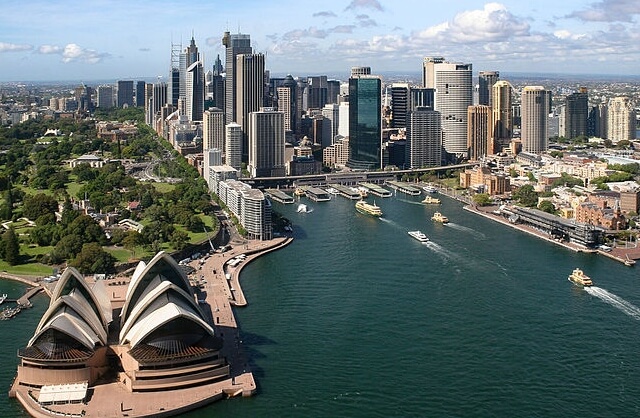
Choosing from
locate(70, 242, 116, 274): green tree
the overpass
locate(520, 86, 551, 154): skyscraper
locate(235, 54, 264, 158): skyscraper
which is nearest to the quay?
the overpass

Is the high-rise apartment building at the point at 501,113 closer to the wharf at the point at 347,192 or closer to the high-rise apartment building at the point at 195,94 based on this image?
the wharf at the point at 347,192

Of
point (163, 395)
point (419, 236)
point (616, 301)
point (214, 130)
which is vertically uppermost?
point (214, 130)

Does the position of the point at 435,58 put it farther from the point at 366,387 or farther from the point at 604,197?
the point at 366,387

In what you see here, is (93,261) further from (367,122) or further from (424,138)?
(424,138)

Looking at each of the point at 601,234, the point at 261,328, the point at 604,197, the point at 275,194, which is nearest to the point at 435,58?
the point at 275,194

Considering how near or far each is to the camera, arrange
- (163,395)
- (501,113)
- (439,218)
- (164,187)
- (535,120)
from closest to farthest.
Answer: (163,395) → (439,218) → (164,187) → (535,120) → (501,113)

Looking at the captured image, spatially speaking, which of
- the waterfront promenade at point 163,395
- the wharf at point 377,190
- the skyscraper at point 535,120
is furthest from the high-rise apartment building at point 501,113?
the waterfront promenade at point 163,395

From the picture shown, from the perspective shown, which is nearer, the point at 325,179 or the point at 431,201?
the point at 431,201

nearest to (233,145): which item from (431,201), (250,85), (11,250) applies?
(250,85)
